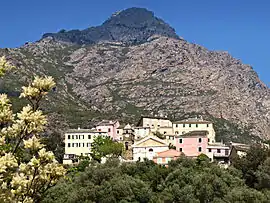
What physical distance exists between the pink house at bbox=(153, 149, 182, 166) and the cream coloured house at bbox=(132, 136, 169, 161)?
3.31m

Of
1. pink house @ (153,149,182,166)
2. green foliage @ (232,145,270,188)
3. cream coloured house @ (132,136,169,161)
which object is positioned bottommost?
green foliage @ (232,145,270,188)

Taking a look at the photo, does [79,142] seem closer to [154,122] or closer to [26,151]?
[154,122]

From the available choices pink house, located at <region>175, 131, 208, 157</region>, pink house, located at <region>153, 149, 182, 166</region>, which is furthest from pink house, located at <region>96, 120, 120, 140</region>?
pink house, located at <region>153, 149, 182, 166</region>

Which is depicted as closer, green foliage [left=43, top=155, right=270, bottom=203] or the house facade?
green foliage [left=43, top=155, right=270, bottom=203]

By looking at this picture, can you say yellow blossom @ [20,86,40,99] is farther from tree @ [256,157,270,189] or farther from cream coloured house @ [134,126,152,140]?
cream coloured house @ [134,126,152,140]

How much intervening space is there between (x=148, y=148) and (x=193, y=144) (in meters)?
8.14

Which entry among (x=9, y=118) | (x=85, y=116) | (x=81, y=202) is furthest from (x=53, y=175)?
(x=85, y=116)

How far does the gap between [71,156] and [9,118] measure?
87.9 m

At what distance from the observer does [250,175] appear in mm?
68125

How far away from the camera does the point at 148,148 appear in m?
80.9

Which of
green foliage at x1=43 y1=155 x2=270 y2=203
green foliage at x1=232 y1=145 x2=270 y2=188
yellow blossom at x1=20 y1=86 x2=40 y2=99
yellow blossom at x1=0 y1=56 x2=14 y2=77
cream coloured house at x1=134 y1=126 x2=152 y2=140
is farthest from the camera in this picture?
cream coloured house at x1=134 y1=126 x2=152 y2=140

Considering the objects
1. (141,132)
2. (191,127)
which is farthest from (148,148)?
(191,127)

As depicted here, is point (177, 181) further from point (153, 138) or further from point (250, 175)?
point (153, 138)

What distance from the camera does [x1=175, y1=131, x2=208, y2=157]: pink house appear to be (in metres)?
80.2
